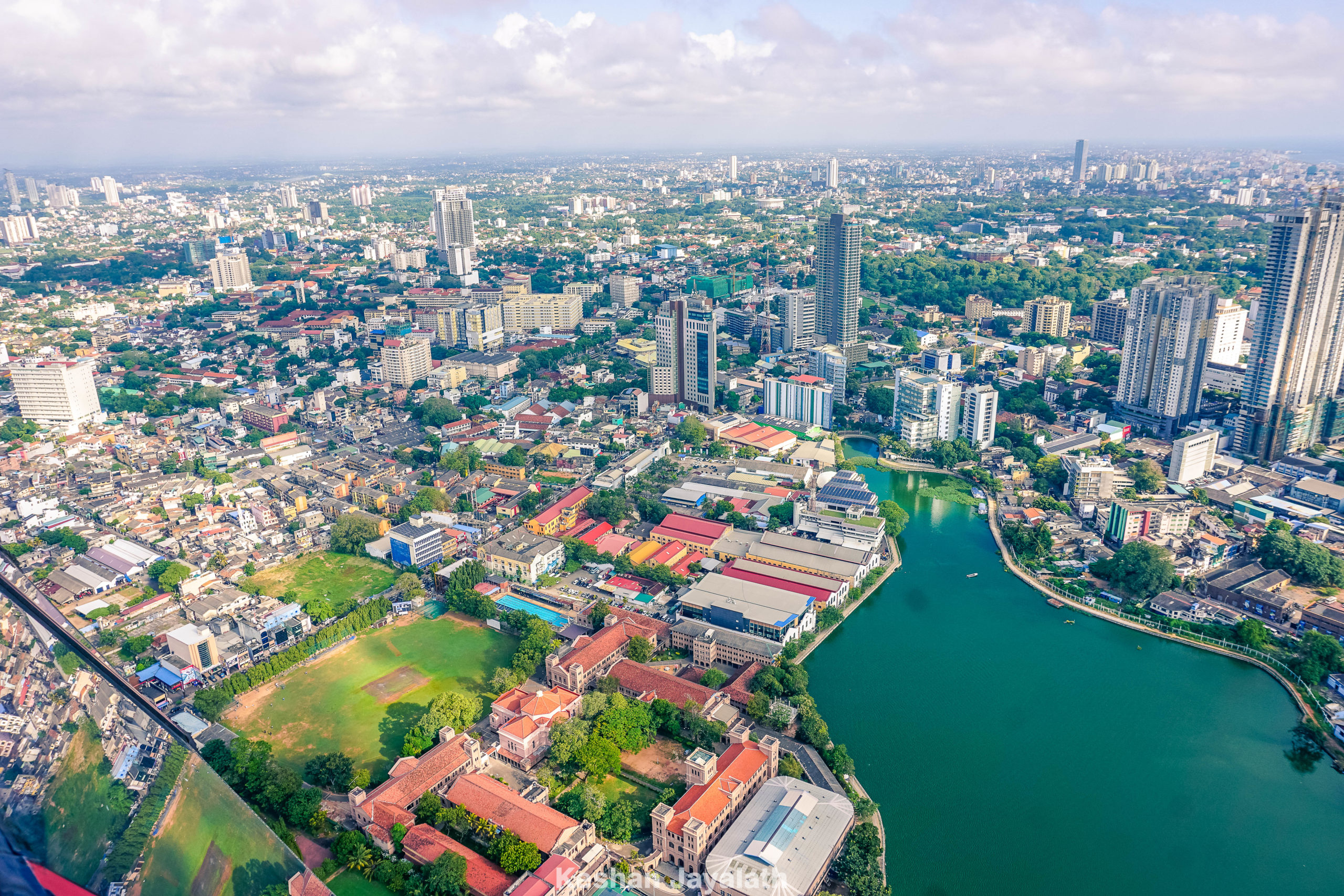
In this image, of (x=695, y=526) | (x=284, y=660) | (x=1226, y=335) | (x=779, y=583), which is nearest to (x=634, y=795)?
(x=779, y=583)

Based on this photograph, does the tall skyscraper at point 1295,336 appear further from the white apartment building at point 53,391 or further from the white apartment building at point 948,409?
the white apartment building at point 53,391

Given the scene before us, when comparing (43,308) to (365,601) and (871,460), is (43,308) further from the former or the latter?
(871,460)

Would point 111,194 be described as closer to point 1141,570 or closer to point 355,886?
point 355,886

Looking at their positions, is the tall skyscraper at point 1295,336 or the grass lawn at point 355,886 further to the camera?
the tall skyscraper at point 1295,336

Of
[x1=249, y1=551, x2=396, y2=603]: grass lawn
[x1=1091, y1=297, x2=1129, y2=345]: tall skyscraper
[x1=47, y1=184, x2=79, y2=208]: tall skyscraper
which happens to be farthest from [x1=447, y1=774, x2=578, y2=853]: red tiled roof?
[x1=47, y1=184, x2=79, y2=208]: tall skyscraper

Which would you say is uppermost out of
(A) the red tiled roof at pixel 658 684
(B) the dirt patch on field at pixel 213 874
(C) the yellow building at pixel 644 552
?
(B) the dirt patch on field at pixel 213 874

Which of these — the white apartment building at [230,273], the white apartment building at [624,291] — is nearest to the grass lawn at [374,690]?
the white apartment building at [624,291]
